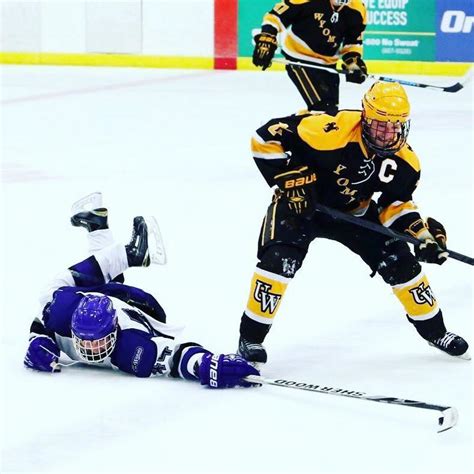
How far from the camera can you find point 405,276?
12.3ft

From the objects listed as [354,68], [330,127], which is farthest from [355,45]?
[330,127]

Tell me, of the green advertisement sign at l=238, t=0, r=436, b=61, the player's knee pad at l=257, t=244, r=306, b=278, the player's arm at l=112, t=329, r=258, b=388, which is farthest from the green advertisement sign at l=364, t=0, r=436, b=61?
the player's arm at l=112, t=329, r=258, b=388

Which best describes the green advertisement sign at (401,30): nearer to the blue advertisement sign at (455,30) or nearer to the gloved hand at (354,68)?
the blue advertisement sign at (455,30)

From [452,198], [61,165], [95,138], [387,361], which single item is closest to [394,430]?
[387,361]

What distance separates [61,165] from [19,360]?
12.0 ft

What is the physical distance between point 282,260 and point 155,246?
27.8 inches

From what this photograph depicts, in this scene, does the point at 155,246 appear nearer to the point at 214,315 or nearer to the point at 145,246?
the point at 145,246

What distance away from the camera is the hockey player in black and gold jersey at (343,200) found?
365 cm

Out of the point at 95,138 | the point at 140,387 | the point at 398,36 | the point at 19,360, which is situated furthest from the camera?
the point at 398,36

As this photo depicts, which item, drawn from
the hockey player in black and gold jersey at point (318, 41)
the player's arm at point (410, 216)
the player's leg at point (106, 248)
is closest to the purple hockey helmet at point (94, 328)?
the player's leg at point (106, 248)

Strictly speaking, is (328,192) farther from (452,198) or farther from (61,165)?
(61,165)

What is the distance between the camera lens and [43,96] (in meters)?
10.3

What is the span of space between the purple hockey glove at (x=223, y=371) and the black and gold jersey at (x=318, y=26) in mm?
3484

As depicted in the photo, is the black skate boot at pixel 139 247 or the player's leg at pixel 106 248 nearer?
the player's leg at pixel 106 248
